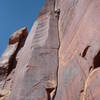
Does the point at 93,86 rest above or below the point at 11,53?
below

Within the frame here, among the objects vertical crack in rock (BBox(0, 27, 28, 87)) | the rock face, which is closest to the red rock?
the rock face

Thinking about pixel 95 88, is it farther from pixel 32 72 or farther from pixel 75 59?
pixel 32 72

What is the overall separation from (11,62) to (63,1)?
5.33 meters

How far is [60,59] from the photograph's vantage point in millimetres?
11625

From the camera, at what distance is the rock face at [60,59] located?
8.38m

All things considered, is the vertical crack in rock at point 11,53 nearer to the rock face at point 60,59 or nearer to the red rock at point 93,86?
the rock face at point 60,59

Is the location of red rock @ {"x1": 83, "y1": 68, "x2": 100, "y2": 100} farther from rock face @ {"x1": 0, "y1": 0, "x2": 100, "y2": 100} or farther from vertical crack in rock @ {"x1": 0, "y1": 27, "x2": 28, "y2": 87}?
vertical crack in rock @ {"x1": 0, "y1": 27, "x2": 28, "y2": 87}

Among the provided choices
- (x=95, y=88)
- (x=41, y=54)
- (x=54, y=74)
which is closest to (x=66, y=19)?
(x=41, y=54)

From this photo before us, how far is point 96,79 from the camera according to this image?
297 inches

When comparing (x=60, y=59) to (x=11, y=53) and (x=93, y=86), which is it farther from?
A: (x=11, y=53)

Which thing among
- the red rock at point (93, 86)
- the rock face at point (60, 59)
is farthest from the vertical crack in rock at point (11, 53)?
the red rock at point (93, 86)

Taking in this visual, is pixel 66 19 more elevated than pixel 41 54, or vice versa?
pixel 66 19

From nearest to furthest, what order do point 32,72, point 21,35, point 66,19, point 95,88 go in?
1. point 95,88
2. point 32,72
3. point 66,19
4. point 21,35

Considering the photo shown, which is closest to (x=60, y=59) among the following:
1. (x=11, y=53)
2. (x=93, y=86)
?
(x=93, y=86)
